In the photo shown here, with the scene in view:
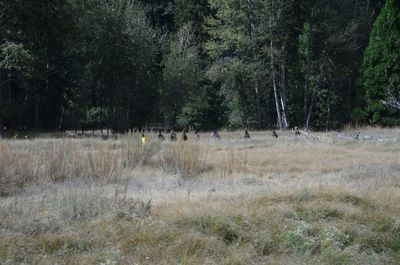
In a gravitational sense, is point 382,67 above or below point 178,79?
above

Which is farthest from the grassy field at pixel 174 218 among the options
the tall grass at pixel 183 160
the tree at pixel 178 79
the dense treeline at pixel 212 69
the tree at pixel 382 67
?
the tree at pixel 382 67

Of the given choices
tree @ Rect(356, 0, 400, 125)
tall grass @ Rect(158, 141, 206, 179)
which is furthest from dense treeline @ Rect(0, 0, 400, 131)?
tall grass @ Rect(158, 141, 206, 179)

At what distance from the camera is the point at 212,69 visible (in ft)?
147

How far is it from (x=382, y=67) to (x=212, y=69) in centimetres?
1444

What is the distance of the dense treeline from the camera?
3912 centimetres

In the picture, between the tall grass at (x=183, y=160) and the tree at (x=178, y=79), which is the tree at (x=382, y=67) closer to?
the tree at (x=178, y=79)

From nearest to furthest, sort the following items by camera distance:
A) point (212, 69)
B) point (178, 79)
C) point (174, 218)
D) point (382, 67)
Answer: point (174, 218) < point (382, 67) < point (212, 69) < point (178, 79)

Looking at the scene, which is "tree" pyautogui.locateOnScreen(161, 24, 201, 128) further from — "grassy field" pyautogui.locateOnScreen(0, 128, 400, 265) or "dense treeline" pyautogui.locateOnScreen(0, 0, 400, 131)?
"grassy field" pyautogui.locateOnScreen(0, 128, 400, 265)

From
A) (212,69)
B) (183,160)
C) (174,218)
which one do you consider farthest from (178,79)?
(174,218)

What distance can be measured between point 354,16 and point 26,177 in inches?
1629

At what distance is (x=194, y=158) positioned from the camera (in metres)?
15.3

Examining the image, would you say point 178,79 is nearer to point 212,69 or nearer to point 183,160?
point 212,69

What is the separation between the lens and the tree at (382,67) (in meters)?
44.2

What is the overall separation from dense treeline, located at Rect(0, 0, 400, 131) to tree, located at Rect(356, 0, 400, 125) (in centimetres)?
9
